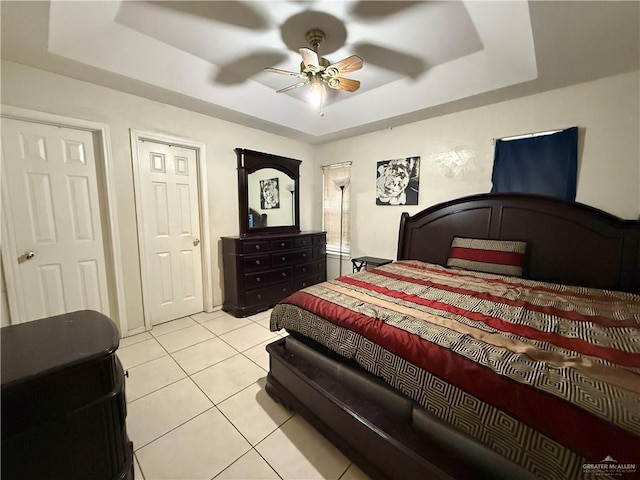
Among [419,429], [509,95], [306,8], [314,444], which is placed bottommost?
[314,444]

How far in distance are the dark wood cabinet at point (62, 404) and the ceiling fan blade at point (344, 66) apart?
2.22 metres

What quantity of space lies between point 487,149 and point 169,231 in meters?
3.67

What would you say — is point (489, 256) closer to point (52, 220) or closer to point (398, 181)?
point (398, 181)

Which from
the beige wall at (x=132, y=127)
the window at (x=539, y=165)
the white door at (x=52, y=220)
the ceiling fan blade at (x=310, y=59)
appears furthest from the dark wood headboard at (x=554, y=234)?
the white door at (x=52, y=220)

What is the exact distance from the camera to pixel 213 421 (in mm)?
1604

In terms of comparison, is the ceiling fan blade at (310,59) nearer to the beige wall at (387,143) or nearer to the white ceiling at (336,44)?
the white ceiling at (336,44)

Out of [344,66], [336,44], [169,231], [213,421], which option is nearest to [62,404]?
[213,421]

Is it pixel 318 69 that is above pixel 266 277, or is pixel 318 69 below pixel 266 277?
above

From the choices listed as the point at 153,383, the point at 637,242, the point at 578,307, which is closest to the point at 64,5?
the point at 153,383

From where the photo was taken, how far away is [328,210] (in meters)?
4.33

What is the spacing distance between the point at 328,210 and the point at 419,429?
3493 mm

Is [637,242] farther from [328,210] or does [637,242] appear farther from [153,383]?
[153,383]

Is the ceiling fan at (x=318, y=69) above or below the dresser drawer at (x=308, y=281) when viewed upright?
above

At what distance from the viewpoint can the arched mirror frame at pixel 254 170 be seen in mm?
3324
